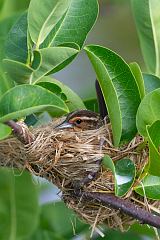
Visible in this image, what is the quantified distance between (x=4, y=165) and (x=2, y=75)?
12.8 inches

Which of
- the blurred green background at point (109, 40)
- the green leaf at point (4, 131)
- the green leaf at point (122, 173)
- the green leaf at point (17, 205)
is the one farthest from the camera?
the blurred green background at point (109, 40)

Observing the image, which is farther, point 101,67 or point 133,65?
point 133,65

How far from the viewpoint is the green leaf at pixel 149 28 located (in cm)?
271

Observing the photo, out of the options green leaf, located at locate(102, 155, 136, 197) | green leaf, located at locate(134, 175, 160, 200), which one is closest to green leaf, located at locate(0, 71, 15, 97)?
Result: green leaf, located at locate(102, 155, 136, 197)

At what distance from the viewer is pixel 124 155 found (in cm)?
258

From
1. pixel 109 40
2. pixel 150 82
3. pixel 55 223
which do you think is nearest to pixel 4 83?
pixel 150 82

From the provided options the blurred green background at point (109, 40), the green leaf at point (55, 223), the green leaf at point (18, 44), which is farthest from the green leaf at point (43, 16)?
the blurred green background at point (109, 40)

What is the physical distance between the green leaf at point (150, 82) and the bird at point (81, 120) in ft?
0.91

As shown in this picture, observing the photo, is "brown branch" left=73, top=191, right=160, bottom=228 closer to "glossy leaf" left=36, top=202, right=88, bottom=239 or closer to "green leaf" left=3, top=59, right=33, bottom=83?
"green leaf" left=3, top=59, right=33, bottom=83

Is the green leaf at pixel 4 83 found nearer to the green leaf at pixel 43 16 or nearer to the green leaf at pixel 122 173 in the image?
the green leaf at pixel 43 16

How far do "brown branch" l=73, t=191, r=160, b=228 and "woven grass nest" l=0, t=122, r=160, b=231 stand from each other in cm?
3

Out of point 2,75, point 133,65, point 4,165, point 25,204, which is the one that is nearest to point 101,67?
point 133,65

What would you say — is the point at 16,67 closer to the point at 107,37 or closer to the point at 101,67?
the point at 101,67

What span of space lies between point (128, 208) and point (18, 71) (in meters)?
0.51
